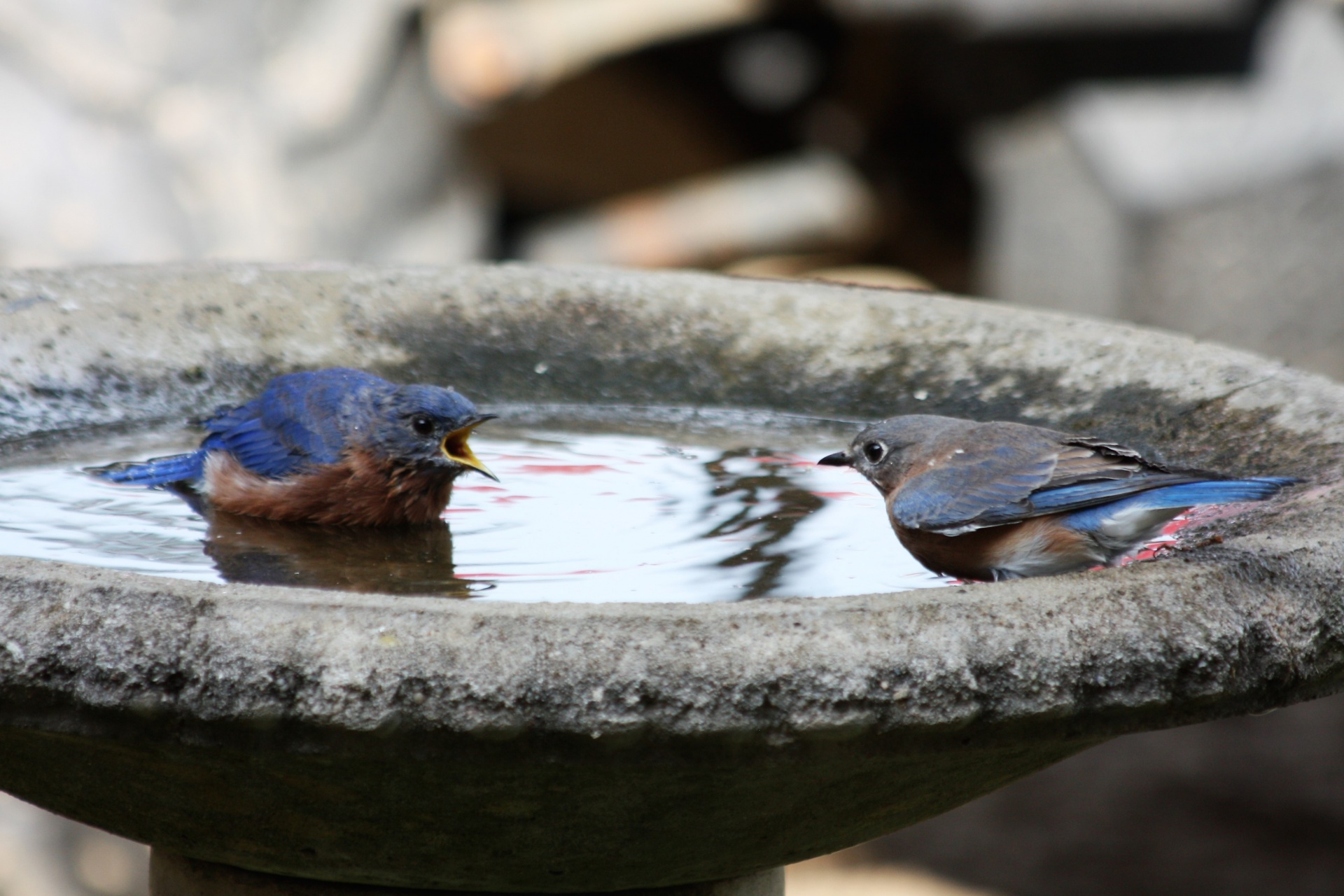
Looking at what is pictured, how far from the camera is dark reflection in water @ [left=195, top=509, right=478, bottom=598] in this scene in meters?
2.44

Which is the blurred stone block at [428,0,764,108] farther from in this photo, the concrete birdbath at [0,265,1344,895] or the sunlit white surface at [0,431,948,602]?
the concrete birdbath at [0,265,1344,895]

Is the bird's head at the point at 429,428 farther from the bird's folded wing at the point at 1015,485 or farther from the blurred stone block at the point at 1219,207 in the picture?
the blurred stone block at the point at 1219,207

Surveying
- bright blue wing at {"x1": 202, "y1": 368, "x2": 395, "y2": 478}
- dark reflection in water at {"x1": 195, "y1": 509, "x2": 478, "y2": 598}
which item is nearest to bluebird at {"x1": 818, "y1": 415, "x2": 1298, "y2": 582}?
dark reflection in water at {"x1": 195, "y1": 509, "x2": 478, "y2": 598}

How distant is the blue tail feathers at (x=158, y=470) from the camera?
9.59ft

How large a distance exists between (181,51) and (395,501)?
227 inches

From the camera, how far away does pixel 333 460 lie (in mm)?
2928

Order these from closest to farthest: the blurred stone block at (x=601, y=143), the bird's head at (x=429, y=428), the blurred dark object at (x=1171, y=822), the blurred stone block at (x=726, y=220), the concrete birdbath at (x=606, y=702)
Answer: the concrete birdbath at (x=606, y=702) → the bird's head at (x=429, y=428) → the blurred dark object at (x=1171, y=822) → the blurred stone block at (x=726, y=220) → the blurred stone block at (x=601, y=143)

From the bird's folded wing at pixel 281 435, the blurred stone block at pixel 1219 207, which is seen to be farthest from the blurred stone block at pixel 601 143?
the bird's folded wing at pixel 281 435

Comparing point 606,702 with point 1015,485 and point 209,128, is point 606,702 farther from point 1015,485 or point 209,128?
point 209,128

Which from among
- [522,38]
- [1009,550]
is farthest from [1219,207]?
[1009,550]

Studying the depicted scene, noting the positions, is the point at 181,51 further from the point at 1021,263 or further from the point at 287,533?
the point at 287,533

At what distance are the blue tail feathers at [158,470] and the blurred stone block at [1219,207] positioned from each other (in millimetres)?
6349

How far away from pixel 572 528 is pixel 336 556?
16.3 inches

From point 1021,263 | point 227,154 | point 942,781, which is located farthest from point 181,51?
point 942,781
